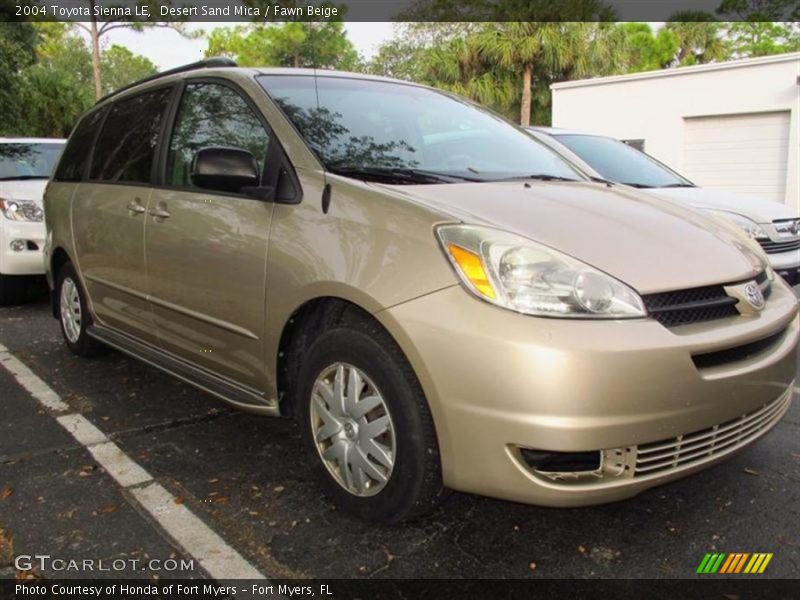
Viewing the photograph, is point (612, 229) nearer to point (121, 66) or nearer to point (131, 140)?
point (131, 140)

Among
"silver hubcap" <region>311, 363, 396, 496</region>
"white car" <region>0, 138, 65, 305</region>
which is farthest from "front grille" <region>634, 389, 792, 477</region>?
"white car" <region>0, 138, 65, 305</region>

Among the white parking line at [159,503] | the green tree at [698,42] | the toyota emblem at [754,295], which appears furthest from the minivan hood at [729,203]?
the green tree at [698,42]

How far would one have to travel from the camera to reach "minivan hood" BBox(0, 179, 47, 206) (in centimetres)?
661

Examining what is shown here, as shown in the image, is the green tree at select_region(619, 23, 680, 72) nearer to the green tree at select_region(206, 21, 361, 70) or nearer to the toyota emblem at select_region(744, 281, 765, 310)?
the green tree at select_region(206, 21, 361, 70)

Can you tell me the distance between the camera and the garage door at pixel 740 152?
1509 cm

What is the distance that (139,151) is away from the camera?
12.7 feet

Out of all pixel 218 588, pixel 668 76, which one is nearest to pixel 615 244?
pixel 218 588

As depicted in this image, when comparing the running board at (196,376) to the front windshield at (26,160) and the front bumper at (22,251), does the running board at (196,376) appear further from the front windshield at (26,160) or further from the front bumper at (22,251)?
the front windshield at (26,160)

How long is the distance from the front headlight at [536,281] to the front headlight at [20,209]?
18.7 ft

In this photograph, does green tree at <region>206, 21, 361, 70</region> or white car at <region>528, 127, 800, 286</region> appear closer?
white car at <region>528, 127, 800, 286</region>

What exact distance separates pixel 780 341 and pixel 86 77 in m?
67.8

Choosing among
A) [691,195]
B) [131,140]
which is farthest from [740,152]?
[131,140]

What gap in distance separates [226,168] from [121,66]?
7612cm

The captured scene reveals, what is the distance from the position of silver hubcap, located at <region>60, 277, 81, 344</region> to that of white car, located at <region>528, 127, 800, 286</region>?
11.3 feet
